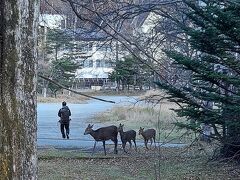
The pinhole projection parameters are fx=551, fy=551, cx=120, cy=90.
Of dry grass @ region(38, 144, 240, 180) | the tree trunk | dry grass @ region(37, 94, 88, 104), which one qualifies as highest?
the tree trunk

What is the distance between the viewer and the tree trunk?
3.92m

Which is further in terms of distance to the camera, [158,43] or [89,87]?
[89,87]

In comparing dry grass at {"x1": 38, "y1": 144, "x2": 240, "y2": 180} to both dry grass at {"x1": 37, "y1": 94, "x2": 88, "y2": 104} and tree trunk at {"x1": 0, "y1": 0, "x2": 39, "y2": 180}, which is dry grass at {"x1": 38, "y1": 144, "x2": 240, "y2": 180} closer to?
tree trunk at {"x1": 0, "y1": 0, "x2": 39, "y2": 180}

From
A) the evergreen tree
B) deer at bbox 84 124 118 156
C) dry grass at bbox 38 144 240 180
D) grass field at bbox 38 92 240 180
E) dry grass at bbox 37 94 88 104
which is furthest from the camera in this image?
dry grass at bbox 37 94 88 104

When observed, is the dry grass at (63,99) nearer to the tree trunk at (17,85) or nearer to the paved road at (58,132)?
the paved road at (58,132)

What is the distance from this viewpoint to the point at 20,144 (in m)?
4.02

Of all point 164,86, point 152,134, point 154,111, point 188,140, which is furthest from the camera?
point 154,111

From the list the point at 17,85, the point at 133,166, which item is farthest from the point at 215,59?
the point at 133,166

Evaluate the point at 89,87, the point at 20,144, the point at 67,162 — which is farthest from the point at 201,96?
the point at 89,87

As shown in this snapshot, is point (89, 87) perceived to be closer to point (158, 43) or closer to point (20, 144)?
point (158, 43)

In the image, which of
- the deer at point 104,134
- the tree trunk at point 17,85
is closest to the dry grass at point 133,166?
the deer at point 104,134

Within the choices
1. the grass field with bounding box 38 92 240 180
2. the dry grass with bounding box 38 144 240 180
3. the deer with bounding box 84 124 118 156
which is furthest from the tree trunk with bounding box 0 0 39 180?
the deer with bounding box 84 124 118 156

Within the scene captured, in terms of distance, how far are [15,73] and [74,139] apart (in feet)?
67.7

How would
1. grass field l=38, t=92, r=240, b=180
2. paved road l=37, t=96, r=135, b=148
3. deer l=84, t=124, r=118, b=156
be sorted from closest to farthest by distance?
grass field l=38, t=92, r=240, b=180 < deer l=84, t=124, r=118, b=156 < paved road l=37, t=96, r=135, b=148
